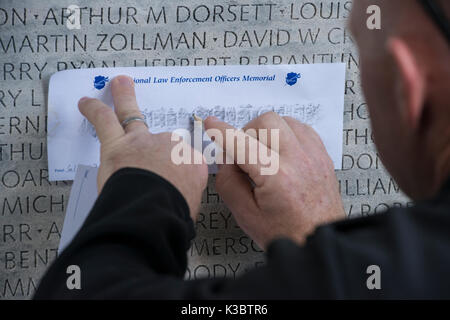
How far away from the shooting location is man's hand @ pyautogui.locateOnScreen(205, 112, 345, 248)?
0.56 m

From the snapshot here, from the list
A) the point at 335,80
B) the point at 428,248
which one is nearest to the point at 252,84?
the point at 335,80

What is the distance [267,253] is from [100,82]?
0.34m

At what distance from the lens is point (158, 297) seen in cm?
37

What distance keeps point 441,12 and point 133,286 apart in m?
0.31

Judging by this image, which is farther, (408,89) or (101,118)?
(101,118)

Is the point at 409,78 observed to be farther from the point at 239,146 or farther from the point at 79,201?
the point at 79,201

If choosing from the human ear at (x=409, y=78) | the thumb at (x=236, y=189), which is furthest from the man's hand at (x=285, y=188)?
the human ear at (x=409, y=78)

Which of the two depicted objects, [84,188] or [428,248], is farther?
[84,188]

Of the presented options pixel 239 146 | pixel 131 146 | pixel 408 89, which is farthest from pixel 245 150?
pixel 408 89

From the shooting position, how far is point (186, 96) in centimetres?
60

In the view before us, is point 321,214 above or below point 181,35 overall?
below

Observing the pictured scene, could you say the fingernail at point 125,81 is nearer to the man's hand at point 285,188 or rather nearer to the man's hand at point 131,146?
the man's hand at point 131,146

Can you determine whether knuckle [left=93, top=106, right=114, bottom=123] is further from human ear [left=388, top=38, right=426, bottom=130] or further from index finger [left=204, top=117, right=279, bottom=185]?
human ear [left=388, top=38, right=426, bottom=130]

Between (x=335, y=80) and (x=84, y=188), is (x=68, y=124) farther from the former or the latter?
(x=335, y=80)
